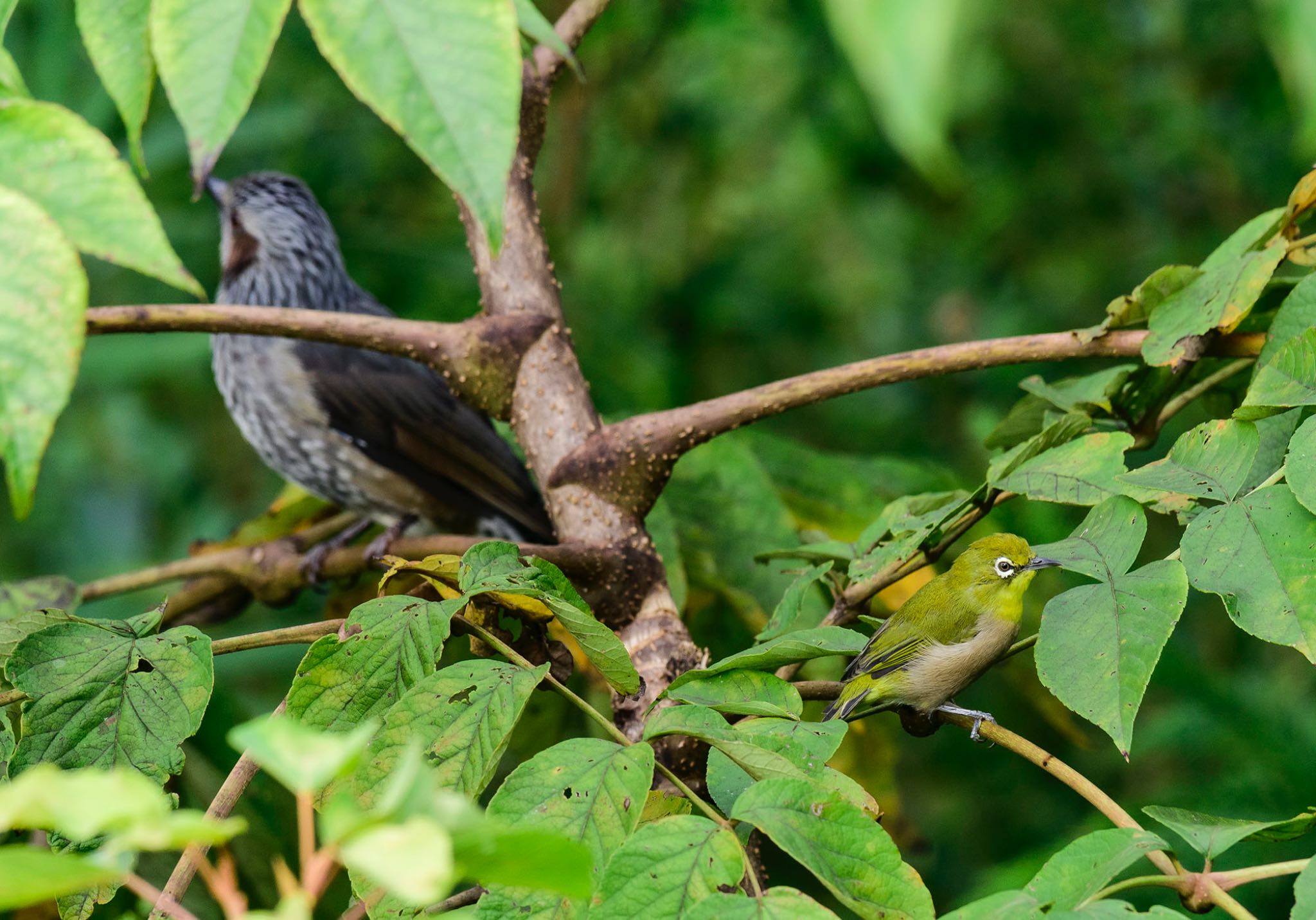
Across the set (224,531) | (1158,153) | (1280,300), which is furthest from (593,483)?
(1158,153)

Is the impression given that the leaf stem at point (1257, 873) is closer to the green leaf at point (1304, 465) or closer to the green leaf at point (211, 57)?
the green leaf at point (1304, 465)

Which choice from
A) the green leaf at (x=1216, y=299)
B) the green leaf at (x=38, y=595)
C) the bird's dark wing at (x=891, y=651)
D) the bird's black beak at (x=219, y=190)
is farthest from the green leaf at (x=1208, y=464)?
the bird's black beak at (x=219, y=190)

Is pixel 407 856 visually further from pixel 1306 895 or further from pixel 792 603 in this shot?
pixel 792 603

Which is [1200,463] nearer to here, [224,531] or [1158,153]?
[224,531]

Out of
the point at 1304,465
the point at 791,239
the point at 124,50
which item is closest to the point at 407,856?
the point at 124,50

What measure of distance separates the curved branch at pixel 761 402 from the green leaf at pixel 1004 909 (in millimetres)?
572

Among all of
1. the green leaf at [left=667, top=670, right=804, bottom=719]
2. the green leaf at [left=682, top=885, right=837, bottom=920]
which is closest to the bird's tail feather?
the green leaf at [left=667, top=670, right=804, bottom=719]

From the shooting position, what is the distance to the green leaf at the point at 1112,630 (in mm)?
1050

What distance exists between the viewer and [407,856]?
0.51 meters

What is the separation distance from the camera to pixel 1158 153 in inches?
199

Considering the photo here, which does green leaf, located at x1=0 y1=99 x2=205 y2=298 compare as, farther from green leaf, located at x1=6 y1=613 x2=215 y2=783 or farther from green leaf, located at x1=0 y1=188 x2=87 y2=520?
green leaf, located at x1=6 y1=613 x2=215 y2=783

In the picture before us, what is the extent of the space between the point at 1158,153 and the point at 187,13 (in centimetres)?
477

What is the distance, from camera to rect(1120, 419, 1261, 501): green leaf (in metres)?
1.19

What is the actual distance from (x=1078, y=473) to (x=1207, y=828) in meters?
0.36
